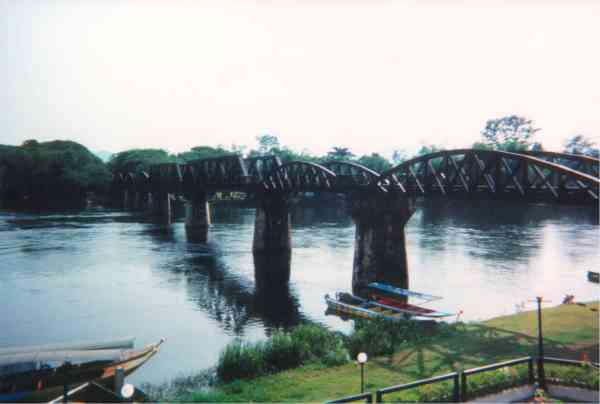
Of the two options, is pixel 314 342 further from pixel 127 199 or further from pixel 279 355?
pixel 127 199

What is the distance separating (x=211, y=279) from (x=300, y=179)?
1899 centimetres

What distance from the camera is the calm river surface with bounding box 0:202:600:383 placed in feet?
115

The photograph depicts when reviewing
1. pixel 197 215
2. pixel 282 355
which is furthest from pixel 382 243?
pixel 197 215

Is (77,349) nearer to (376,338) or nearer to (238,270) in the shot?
(376,338)

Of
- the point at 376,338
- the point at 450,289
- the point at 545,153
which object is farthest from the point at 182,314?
the point at 545,153

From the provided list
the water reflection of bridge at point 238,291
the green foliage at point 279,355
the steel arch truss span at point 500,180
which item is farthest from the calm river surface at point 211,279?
the steel arch truss span at point 500,180

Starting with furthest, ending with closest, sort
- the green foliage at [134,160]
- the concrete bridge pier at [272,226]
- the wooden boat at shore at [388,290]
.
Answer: the green foliage at [134,160] → the concrete bridge pier at [272,226] → the wooden boat at shore at [388,290]

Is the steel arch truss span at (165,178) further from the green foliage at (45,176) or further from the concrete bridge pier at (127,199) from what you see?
the green foliage at (45,176)

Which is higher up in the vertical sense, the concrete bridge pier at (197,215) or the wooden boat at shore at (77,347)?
the concrete bridge pier at (197,215)

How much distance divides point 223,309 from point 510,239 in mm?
55296

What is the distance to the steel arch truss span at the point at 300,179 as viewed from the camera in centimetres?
5684

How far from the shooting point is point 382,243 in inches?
1801

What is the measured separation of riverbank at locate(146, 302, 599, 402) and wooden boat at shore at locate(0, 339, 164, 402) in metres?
4.19

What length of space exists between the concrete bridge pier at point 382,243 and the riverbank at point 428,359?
14615 mm
